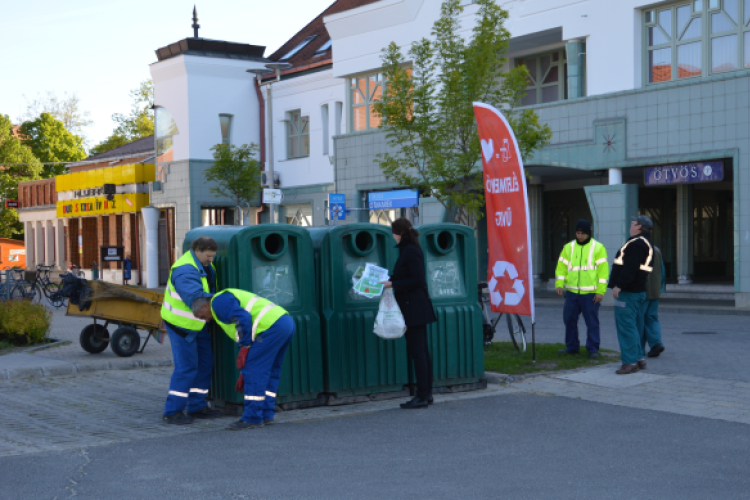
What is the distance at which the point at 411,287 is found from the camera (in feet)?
27.0

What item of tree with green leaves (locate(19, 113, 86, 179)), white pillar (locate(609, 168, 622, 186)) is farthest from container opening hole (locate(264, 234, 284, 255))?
tree with green leaves (locate(19, 113, 86, 179))

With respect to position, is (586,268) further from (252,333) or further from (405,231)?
(252,333)

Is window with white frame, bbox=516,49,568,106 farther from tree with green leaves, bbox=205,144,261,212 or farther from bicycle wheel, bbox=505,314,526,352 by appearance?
bicycle wheel, bbox=505,314,526,352

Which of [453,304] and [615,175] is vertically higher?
[615,175]

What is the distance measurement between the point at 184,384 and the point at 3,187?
5630 cm

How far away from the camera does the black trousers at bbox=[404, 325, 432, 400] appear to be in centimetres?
829

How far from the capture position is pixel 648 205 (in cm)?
2631

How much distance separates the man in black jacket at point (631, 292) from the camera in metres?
9.70

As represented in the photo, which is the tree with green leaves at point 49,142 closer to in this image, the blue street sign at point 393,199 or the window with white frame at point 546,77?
the blue street sign at point 393,199

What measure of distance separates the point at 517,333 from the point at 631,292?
7.75 ft

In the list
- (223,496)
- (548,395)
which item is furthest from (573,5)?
(223,496)

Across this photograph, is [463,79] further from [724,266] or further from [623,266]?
[724,266]

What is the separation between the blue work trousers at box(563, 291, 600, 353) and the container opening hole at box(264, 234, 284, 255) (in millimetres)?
4449

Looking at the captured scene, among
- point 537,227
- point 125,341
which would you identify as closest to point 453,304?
point 125,341
